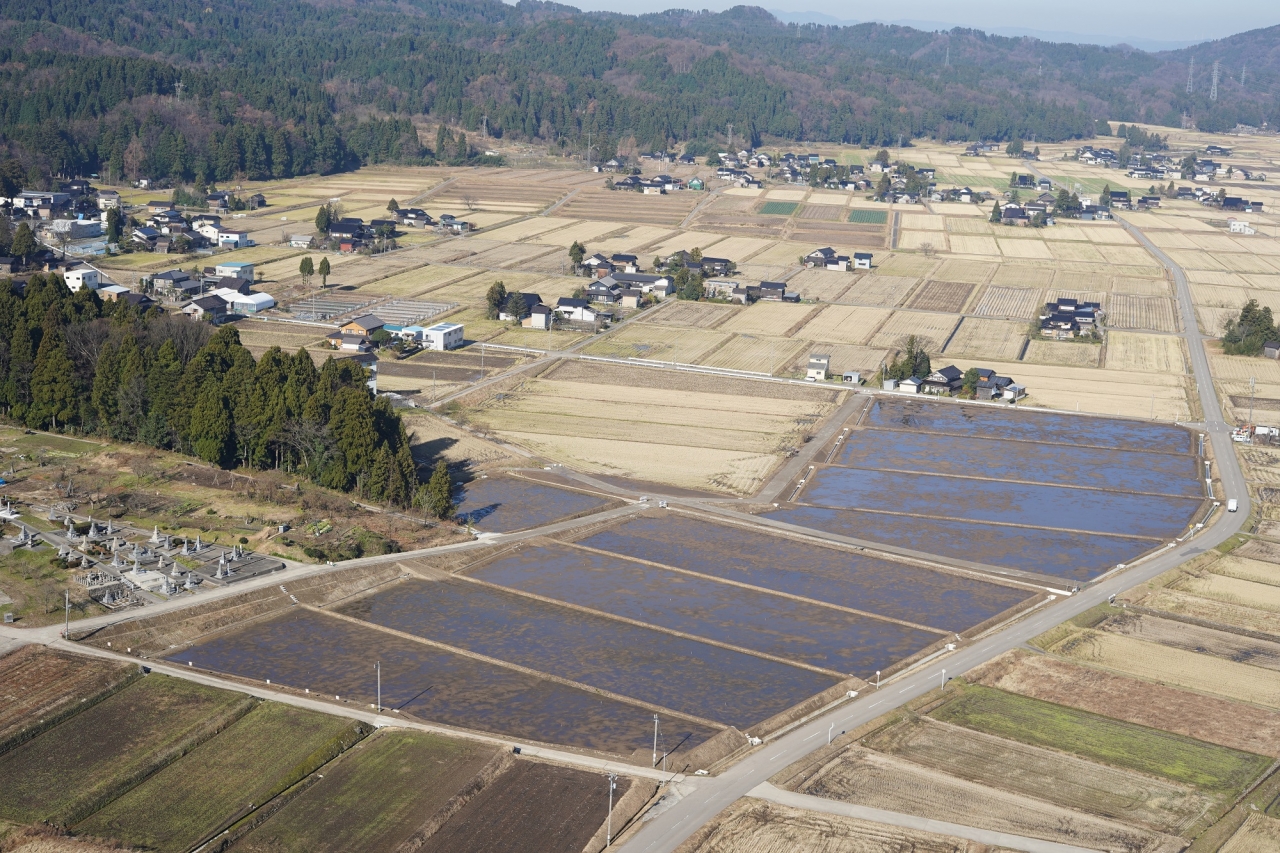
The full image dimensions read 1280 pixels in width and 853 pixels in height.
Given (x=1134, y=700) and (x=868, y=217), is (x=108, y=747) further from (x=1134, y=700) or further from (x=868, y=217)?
(x=868, y=217)

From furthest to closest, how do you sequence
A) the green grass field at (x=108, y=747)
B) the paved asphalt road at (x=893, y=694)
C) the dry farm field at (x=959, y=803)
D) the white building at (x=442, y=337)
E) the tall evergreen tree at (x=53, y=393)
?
the white building at (x=442, y=337) < the tall evergreen tree at (x=53, y=393) < the paved asphalt road at (x=893, y=694) < the dry farm field at (x=959, y=803) < the green grass field at (x=108, y=747)

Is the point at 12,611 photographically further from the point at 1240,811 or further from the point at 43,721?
the point at 1240,811

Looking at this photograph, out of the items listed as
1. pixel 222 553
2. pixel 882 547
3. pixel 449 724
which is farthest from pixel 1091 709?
pixel 222 553

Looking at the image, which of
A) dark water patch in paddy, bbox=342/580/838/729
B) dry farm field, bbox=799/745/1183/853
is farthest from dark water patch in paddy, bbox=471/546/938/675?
dry farm field, bbox=799/745/1183/853

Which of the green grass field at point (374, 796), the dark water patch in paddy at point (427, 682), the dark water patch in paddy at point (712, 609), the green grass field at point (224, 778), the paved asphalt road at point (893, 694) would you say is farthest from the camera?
the dark water patch in paddy at point (712, 609)

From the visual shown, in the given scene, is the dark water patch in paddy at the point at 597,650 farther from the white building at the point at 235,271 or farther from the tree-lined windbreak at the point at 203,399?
the white building at the point at 235,271

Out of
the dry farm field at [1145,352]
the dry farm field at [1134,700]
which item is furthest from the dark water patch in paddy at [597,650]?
the dry farm field at [1145,352]
